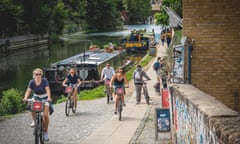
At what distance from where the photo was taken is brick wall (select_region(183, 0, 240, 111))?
9617mm

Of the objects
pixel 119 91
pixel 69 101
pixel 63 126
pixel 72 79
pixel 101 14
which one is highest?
pixel 101 14

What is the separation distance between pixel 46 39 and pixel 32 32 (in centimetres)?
570

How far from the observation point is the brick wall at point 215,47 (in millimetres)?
9617

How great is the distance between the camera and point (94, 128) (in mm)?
13516

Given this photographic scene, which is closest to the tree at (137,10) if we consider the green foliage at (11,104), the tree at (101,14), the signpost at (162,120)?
the tree at (101,14)

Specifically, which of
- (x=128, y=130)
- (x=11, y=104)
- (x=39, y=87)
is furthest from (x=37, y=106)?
(x=11, y=104)

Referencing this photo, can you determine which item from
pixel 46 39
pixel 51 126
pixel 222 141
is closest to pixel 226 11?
pixel 222 141

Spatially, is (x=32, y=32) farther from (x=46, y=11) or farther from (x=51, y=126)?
(x=51, y=126)

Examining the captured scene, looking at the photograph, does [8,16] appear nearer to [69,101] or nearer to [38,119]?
[69,101]

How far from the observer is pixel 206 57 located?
32.3ft

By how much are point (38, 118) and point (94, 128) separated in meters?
3.32

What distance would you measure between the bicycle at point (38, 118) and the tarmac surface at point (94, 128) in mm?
1191

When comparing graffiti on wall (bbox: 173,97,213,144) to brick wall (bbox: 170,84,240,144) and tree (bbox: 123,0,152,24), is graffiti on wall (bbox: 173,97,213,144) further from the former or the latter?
tree (bbox: 123,0,152,24)

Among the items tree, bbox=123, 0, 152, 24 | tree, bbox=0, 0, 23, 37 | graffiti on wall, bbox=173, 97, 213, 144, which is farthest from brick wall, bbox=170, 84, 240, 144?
tree, bbox=123, 0, 152, 24
